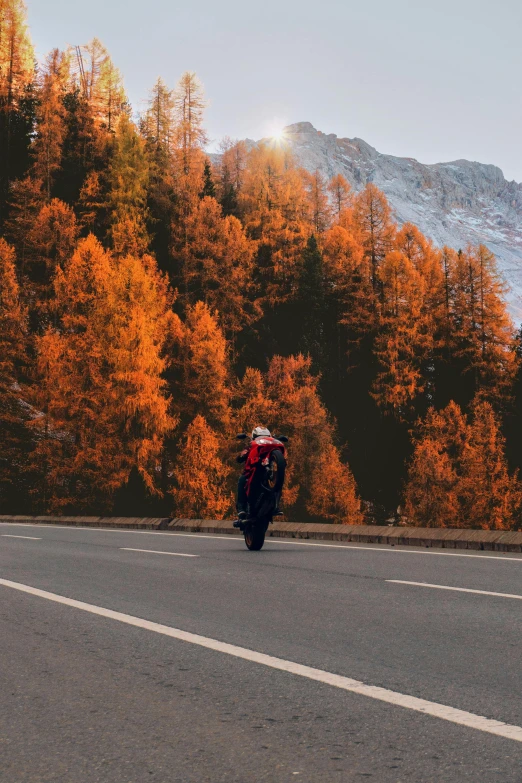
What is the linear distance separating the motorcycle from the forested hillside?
28.8 metres

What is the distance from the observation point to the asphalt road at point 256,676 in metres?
3.97

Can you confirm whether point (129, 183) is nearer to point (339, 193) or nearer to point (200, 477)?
point (339, 193)

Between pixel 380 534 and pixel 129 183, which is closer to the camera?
pixel 380 534

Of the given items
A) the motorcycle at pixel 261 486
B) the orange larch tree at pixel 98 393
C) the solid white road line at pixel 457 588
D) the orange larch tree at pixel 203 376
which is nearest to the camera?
the solid white road line at pixel 457 588

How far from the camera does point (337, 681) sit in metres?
5.34

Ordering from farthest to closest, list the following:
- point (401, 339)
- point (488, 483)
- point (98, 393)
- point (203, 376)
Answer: point (401, 339) < point (488, 483) < point (203, 376) < point (98, 393)

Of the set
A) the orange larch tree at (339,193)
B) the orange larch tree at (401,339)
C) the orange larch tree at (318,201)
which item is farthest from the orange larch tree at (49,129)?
the orange larch tree at (401,339)

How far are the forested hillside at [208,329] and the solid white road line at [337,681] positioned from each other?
3562 centimetres

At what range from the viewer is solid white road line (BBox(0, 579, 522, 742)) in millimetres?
4453

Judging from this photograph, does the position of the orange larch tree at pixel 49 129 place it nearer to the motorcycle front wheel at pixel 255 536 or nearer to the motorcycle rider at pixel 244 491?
the motorcycle rider at pixel 244 491

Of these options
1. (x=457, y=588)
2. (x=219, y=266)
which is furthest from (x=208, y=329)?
(x=457, y=588)

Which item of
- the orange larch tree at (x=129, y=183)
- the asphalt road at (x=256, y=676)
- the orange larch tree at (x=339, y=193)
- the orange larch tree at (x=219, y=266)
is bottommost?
the asphalt road at (x=256, y=676)

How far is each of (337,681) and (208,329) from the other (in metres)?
55.1

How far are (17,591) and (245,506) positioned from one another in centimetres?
546
